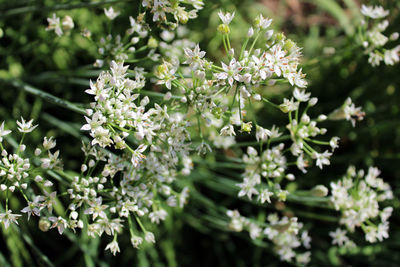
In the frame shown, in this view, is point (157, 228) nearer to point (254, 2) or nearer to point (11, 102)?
point (11, 102)

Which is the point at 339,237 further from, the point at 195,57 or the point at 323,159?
the point at 195,57

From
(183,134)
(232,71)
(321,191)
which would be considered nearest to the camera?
(232,71)

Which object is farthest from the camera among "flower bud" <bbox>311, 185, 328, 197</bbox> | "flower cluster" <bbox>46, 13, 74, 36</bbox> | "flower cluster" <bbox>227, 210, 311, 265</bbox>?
"flower cluster" <bbox>227, 210, 311, 265</bbox>

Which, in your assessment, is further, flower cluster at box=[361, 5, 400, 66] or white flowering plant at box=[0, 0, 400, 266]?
flower cluster at box=[361, 5, 400, 66]

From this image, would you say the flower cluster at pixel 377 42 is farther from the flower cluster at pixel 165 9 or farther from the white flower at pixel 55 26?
the white flower at pixel 55 26

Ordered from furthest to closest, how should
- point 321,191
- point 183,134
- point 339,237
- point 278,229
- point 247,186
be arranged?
point 339,237
point 278,229
point 321,191
point 247,186
point 183,134

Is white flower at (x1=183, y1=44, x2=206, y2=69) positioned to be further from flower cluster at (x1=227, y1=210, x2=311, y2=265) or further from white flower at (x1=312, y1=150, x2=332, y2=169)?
flower cluster at (x1=227, y1=210, x2=311, y2=265)

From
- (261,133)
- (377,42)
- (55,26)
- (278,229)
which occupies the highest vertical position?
(377,42)

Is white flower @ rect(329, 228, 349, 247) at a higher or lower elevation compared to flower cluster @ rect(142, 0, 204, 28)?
lower

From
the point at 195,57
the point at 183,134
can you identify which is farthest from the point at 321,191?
the point at 195,57

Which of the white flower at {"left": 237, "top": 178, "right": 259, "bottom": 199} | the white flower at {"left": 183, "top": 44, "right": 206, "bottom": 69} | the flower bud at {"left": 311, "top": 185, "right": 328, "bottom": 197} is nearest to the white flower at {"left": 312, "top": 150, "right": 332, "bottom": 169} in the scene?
the flower bud at {"left": 311, "top": 185, "right": 328, "bottom": 197}
